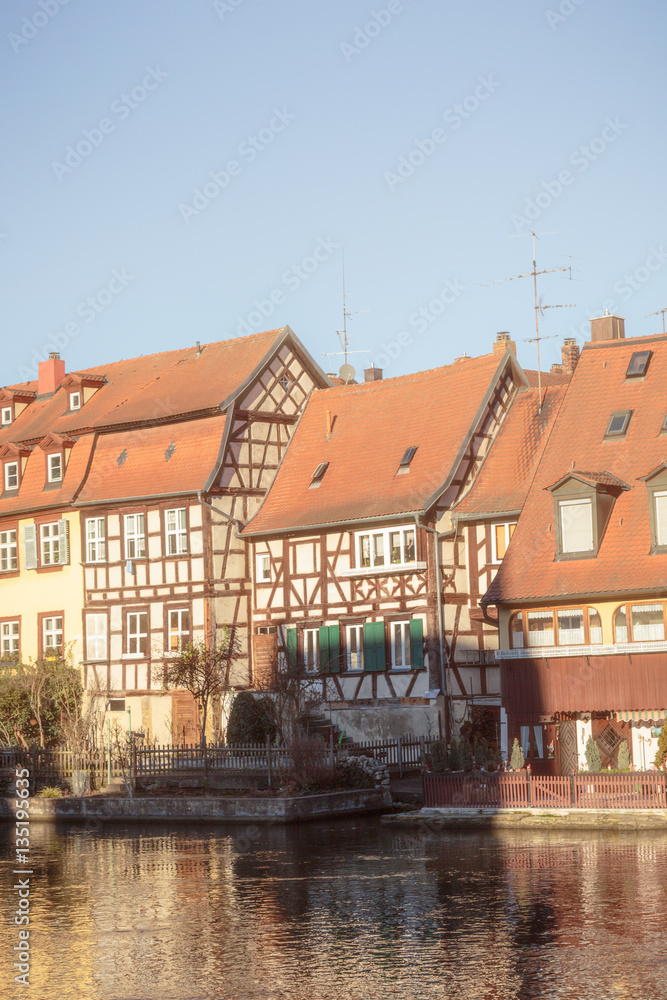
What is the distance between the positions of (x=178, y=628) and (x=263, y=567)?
3.42 meters

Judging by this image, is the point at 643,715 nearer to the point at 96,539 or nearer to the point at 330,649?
the point at 330,649

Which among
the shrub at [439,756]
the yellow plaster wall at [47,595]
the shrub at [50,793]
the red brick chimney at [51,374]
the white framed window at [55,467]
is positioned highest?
the red brick chimney at [51,374]

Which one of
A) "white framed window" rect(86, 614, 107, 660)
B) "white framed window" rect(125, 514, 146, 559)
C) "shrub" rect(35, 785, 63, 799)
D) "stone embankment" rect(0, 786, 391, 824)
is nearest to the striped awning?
"stone embankment" rect(0, 786, 391, 824)

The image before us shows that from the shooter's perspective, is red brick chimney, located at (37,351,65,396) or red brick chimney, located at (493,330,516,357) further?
red brick chimney, located at (37,351,65,396)

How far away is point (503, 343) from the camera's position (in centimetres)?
4641

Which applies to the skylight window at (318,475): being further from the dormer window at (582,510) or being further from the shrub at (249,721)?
the dormer window at (582,510)

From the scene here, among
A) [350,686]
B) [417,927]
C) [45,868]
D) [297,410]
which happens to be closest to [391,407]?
[297,410]

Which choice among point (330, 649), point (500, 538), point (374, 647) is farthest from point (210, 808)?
point (500, 538)

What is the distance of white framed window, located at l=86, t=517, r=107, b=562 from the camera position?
159 feet

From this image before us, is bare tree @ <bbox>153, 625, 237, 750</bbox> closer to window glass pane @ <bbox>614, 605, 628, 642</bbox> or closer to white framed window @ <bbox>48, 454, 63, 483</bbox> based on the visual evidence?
white framed window @ <bbox>48, 454, 63, 483</bbox>

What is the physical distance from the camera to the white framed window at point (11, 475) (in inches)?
2098

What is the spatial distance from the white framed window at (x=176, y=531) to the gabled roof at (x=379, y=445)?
7.49 feet

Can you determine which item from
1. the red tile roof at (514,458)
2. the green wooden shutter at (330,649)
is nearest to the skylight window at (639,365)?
the red tile roof at (514,458)

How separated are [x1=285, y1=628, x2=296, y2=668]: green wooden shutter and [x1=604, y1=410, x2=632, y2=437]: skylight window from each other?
12.4 metres
